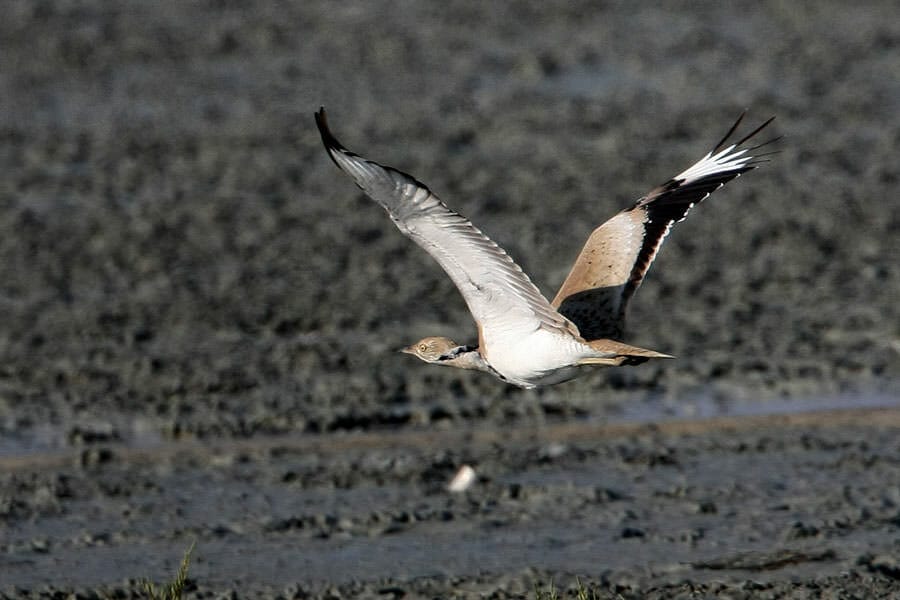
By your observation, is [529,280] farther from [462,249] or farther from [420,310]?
[420,310]

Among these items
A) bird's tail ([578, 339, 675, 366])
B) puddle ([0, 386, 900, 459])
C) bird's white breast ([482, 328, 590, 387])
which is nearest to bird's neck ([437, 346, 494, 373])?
bird's white breast ([482, 328, 590, 387])

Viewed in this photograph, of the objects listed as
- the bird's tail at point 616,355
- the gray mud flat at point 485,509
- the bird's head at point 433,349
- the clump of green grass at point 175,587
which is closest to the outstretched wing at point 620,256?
the bird's tail at point 616,355

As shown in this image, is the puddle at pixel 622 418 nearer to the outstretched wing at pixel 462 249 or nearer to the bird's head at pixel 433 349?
the bird's head at pixel 433 349

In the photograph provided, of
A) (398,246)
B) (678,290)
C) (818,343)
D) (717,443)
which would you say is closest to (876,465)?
(717,443)

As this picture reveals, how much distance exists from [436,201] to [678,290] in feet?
17.4

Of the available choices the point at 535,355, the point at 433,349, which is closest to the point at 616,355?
the point at 535,355

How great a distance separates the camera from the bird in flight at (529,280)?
20.6 ft

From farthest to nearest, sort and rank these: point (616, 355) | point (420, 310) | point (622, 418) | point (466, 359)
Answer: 1. point (420, 310)
2. point (622, 418)
3. point (466, 359)
4. point (616, 355)

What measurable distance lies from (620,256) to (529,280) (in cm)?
96

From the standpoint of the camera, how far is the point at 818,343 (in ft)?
Result: 34.1

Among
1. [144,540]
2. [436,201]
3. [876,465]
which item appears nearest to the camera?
[436,201]

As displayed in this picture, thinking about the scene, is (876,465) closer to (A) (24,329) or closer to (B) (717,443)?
(B) (717,443)

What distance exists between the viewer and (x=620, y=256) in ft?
24.7

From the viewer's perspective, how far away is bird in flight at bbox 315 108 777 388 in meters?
6.29
